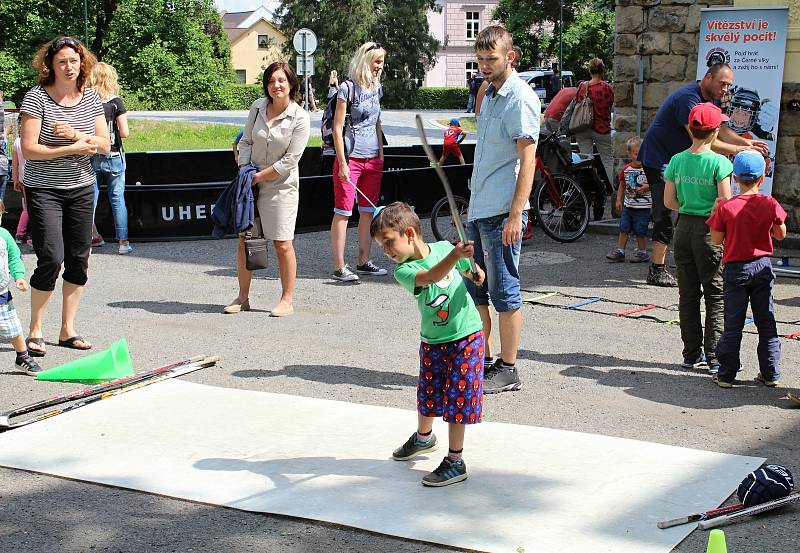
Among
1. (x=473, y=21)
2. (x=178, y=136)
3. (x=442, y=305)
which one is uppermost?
(x=473, y=21)

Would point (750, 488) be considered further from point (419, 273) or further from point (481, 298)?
point (481, 298)

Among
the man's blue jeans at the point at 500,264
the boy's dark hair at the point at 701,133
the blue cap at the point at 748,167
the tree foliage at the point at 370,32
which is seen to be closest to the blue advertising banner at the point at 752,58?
the boy's dark hair at the point at 701,133

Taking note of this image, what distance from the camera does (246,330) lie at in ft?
25.4

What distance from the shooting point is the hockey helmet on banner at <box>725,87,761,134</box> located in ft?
36.7

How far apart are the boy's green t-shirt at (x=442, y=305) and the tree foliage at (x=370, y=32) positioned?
63.9 meters

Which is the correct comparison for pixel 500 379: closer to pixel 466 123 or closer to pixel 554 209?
pixel 554 209

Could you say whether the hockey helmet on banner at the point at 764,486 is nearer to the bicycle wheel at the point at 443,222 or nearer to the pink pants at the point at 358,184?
the pink pants at the point at 358,184

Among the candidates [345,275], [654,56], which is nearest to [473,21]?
[654,56]

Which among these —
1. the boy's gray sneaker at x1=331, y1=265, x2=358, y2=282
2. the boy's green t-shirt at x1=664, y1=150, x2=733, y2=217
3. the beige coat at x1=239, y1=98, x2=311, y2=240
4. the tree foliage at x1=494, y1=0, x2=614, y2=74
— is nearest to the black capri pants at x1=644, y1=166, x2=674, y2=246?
the boy's green t-shirt at x1=664, y1=150, x2=733, y2=217

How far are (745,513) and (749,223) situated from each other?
224 cm

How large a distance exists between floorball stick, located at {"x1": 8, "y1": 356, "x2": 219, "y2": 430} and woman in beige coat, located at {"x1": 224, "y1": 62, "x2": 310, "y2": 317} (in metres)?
1.53

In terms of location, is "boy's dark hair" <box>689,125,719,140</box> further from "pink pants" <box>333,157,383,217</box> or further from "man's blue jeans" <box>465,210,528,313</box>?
"pink pants" <box>333,157,383,217</box>

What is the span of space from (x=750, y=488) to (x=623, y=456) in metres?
0.73

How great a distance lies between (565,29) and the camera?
5862 centimetres
